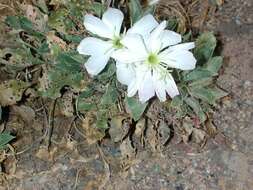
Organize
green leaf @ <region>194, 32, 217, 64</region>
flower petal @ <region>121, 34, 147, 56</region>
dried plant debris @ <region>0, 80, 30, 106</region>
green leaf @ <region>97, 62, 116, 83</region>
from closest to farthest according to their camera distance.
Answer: flower petal @ <region>121, 34, 147, 56</region> → green leaf @ <region>97, 62, 116, 83</region> → green leaf @ <region>194, 32, 217, 64</region> → dried plant debris @ <region>0, 80, 30, 106</region>

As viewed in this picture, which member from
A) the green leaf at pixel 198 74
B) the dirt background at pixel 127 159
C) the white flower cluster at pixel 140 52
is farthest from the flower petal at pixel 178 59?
the dirt background at pixel 127 159

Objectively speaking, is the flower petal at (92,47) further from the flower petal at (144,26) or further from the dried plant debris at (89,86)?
the dried plant debris at (89,86)

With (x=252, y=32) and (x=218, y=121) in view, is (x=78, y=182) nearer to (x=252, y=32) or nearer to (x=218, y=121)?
(x=218, y=121)

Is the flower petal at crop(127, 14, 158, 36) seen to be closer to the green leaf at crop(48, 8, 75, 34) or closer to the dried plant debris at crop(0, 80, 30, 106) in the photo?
the green leaf at crop(48, 8, 75, 34)

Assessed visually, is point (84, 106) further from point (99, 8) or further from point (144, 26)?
point (144, 26)

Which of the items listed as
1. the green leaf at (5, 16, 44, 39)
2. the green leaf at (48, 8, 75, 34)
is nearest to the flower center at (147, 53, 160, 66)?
the green leaf at (48, 8, 75, 34)

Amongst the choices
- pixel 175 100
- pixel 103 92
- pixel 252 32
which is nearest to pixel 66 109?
pixel 103 92
